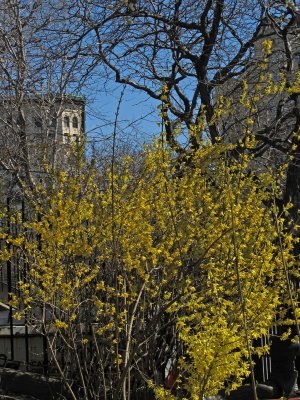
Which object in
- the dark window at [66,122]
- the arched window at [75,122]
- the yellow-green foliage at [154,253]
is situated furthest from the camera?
the dark window at [66,122]

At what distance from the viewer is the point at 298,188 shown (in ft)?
21.1

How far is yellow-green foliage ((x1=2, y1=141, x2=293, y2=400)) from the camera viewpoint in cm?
392

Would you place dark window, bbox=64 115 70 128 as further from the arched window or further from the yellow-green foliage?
the yellow-green foliage

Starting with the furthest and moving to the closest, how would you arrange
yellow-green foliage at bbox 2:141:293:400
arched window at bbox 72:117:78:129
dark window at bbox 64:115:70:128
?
dark window at bbox 64:115:70:128
arched window at bbox 72:117:78:129
yellow-green foliage at bbox 2:141:293:400

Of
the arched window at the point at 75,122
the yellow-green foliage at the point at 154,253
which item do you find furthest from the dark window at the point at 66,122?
the yellow-green foliage at the point at 154,253

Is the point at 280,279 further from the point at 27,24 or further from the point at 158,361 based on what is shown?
the point at 27,24

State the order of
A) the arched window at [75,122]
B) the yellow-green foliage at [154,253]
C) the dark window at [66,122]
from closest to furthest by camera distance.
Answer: the yellow-green foliage at [154,253] < the arched window at [75,122] < the dark window at [66,122]

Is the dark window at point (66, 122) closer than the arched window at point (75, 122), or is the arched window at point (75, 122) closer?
the arched window at point (75, 122)

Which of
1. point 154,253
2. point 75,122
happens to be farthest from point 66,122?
point 154,253

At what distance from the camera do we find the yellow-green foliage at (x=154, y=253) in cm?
392

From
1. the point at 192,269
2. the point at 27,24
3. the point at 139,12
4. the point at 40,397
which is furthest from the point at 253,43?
the point at 40,397

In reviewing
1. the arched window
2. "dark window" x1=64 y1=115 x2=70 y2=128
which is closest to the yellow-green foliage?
the arched window

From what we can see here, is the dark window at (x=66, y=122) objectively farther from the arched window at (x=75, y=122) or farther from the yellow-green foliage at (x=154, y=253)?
the yellow-green foliage at (x=154, y=253)

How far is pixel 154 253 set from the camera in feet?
13.2
